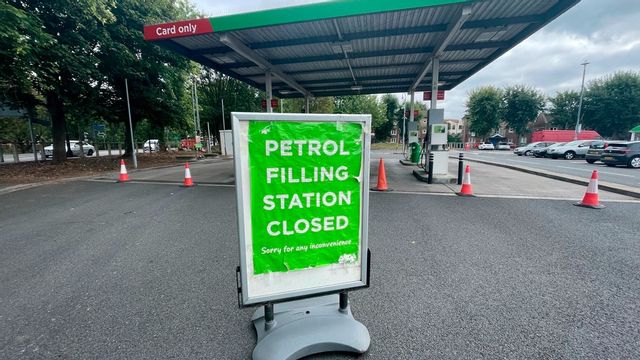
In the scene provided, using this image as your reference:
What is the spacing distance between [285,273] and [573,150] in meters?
28.4

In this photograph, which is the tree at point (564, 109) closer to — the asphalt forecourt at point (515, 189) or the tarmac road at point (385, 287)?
the asphalt forecourt at point (515, 189)

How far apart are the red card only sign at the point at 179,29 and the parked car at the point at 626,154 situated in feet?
65.1

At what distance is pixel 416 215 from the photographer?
571cm

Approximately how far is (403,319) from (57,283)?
3.64 meters

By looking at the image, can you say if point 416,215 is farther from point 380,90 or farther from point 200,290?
point 380,90

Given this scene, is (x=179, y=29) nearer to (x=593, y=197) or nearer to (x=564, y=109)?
(x=593, y=197)

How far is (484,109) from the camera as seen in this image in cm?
4897

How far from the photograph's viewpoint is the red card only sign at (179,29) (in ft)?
24.6

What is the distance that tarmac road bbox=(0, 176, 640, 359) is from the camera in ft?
7.18

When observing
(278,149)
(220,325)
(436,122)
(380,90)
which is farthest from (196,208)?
(380,90)

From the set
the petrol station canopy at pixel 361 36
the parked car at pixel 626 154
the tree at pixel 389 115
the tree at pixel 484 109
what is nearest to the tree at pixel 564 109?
the tree at pixel 484 109

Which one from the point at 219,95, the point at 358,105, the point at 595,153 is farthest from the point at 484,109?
the point at 219,95

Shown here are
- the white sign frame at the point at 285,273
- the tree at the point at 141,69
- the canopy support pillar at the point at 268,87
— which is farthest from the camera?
the tree at the point at 141,69

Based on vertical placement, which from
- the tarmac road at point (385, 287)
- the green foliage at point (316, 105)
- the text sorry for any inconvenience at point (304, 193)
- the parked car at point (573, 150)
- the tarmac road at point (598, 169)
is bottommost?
the tarmac road at point (598, 169)
